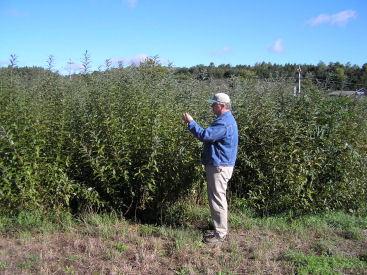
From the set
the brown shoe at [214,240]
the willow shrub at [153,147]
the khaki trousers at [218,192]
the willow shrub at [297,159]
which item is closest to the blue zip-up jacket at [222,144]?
the khaki trousers at [218,192]

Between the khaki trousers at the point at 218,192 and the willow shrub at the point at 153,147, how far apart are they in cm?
71

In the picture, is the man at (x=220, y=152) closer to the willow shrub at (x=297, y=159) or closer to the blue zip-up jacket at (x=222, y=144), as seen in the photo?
the blue zip-up jacket at (x=222, y=144)

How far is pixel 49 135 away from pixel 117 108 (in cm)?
115

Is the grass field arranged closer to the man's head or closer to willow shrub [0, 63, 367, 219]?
willow shrub [0, 63, 367, 219]

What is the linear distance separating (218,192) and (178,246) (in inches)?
36.6

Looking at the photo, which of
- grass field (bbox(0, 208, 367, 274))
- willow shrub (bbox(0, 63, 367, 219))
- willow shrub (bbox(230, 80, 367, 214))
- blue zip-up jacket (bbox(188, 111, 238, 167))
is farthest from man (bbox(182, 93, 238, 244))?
willow shrub (bbox(230, 80, 367, 214))

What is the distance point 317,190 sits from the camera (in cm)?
577

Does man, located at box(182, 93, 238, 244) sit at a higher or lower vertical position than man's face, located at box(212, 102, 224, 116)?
lower

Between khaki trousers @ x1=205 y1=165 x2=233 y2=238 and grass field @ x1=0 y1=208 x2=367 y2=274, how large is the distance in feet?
0.97

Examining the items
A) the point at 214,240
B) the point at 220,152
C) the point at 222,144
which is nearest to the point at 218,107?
the point at 222,144

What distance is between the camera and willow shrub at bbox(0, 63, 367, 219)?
4.83m

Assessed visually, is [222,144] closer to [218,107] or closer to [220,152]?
[220,152]

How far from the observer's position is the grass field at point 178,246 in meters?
3.95

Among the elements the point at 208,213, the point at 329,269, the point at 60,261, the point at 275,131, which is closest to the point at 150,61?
the point at 275,131
